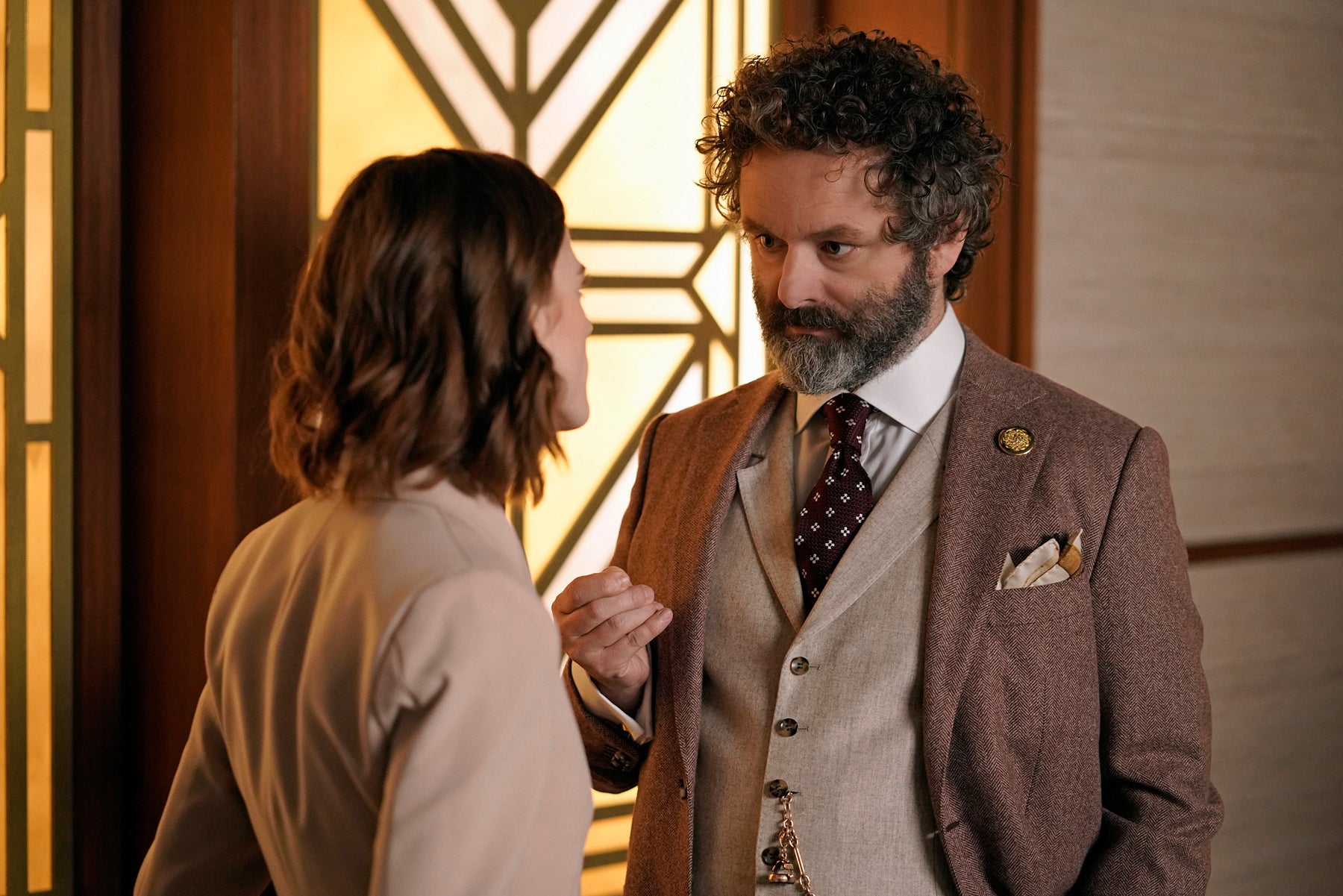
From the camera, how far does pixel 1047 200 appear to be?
2295mm

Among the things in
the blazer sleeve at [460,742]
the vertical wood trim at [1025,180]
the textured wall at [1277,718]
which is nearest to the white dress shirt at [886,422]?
the vertical wood trim at [1025,180]

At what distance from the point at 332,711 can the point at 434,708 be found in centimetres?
11

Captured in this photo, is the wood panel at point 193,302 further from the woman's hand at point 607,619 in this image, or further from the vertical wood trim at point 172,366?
the woman's hand at point 607,619

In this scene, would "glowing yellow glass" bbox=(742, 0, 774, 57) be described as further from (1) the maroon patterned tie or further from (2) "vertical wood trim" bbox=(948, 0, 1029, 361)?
(1) the maroon patterned tie

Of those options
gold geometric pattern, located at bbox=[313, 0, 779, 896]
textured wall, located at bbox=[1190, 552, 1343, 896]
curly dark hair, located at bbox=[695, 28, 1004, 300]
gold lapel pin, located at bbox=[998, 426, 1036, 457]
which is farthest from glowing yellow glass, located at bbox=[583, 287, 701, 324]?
textured wall, located at bbox=[1190, 552, 1343, 896]

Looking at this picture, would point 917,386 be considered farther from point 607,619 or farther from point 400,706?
point 400,706

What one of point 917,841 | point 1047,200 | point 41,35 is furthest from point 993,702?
point 41,35

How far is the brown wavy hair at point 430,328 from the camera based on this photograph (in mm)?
1075

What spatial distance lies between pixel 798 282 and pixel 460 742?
0.89 meters

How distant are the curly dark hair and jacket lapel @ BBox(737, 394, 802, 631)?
1.06 feet

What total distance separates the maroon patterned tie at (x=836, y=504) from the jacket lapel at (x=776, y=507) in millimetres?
19

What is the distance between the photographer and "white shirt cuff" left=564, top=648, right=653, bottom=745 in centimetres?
171

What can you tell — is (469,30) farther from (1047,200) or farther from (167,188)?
(1047,200)

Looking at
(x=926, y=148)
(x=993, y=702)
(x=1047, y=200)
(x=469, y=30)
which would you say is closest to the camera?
(x=993, y=702)
